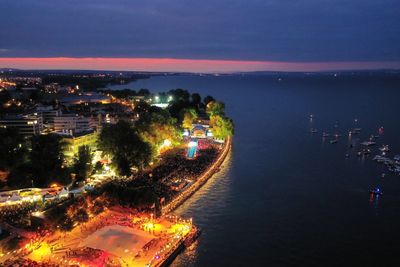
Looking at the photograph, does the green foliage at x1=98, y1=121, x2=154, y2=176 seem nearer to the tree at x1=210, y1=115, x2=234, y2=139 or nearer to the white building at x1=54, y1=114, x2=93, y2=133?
the white building at x1=54, y1=114, x2=93, y2=133

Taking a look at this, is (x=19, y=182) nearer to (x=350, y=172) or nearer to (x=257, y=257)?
(x=257, y=257)

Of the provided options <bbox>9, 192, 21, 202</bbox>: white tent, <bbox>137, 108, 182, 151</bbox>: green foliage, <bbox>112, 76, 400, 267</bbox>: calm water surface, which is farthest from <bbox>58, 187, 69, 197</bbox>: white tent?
<bbox>137, 108, 182, 151</bbox>: green foliage

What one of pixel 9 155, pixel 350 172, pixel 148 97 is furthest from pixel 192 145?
pixel 148 97

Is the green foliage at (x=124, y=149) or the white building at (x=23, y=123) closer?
the green foliage at (x=124, y=149)

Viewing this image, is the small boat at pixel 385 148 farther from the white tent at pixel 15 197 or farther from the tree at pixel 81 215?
the white tent at pixel 15 197

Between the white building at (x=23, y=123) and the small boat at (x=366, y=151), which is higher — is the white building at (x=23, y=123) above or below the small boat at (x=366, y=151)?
above

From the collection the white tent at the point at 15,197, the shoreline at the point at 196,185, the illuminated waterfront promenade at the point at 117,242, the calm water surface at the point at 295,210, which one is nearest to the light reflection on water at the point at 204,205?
the calm water surface at the point at 295,210
